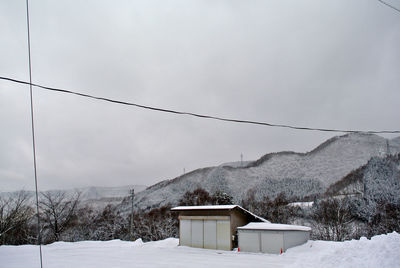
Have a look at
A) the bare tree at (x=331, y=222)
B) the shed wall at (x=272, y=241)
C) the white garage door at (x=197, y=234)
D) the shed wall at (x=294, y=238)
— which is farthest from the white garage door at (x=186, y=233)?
the bare tree at (x=331, y=222)

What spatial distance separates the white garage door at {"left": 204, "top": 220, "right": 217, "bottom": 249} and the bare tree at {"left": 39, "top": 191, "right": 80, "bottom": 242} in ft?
98.9

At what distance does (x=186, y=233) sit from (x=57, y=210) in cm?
3007

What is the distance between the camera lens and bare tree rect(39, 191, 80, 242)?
44812mm

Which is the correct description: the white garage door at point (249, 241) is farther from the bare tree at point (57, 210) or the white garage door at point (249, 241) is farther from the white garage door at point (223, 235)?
the bare tree at point (57, 210)

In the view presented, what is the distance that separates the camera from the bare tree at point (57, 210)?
147ft

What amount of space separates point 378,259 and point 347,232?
105ft

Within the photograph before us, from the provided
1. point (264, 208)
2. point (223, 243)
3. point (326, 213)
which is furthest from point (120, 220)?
point (223, 243)

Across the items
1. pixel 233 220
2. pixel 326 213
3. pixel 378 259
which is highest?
pixel 378 259

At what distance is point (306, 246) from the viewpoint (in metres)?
20.3

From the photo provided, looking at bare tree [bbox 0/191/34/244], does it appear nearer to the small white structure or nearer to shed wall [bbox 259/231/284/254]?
the small white structure

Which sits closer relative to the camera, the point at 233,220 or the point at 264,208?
the point at 233,220

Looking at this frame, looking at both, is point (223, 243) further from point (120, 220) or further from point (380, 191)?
point (380, 191)

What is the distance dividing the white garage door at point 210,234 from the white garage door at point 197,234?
1.27 feet

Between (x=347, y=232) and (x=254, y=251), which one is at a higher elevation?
(x=254, y=251)
